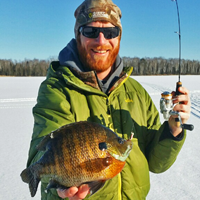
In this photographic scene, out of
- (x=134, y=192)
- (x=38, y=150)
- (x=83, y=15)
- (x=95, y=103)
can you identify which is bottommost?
(x=134, y=192)

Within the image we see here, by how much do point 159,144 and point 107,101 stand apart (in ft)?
1.77

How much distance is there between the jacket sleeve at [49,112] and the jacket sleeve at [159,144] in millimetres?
710

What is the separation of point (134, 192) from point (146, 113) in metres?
0.63

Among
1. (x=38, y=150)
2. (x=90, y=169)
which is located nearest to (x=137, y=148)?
(x=90, y=169)

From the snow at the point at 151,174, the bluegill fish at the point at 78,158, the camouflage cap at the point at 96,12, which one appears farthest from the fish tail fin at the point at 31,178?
the snow at the point at 151,174

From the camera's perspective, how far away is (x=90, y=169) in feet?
3.89

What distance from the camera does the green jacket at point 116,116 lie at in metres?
1.54

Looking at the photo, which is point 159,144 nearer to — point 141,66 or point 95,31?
point 95,31

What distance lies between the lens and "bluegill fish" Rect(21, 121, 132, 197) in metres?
1.17

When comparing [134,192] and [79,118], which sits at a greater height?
[79,118]

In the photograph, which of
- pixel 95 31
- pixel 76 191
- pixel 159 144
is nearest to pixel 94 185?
pixel 76 191

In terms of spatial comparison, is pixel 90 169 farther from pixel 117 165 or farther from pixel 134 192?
pixel 134 192

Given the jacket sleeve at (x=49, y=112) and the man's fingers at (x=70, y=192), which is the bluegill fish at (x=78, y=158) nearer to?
the man's fingers at (x=70, y=192)

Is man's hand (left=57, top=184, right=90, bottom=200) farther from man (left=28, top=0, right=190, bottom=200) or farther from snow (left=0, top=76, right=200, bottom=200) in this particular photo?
snow (left=0, top=76, right=200, bottom=200)
